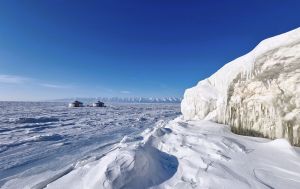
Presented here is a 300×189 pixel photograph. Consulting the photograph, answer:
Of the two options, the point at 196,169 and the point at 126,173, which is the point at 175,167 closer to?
the point at 196,169

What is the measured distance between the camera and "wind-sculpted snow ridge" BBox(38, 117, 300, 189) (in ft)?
9.66

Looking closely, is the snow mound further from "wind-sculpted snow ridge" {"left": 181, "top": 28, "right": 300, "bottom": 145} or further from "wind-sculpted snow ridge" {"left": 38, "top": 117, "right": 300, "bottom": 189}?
→ "wind-sculpted snow ridge" {"left": 181, "top": 28, "right": 300, "bottom": 145}

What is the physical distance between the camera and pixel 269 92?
520 centimetres

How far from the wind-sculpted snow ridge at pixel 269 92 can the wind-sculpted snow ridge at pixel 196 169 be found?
1.97ft

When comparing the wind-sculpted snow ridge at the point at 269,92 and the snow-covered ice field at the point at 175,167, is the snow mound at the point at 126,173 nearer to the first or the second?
the snow-covered ice field at the point at 175,167

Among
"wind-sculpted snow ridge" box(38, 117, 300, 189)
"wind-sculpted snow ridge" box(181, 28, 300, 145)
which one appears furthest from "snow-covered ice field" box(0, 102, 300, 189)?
"wind-sculpted snow ridge" box(181, 28, 300, 145)

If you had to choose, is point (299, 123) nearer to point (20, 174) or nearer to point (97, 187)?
point (97, 187)

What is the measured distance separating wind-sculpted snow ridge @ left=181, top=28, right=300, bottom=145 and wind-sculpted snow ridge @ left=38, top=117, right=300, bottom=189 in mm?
599

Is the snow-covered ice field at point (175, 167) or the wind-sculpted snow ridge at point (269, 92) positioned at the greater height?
the wind-sculpted snow ridge at point (269, 92)

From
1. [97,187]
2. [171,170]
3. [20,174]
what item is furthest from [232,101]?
[20,174]

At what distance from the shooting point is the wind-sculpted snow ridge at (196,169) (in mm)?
2945

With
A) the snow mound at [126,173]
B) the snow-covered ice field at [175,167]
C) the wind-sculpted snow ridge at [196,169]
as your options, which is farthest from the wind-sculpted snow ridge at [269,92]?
the snow mound at [126,173]

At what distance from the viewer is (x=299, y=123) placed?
432 cm

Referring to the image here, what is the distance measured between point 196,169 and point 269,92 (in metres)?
3.21
